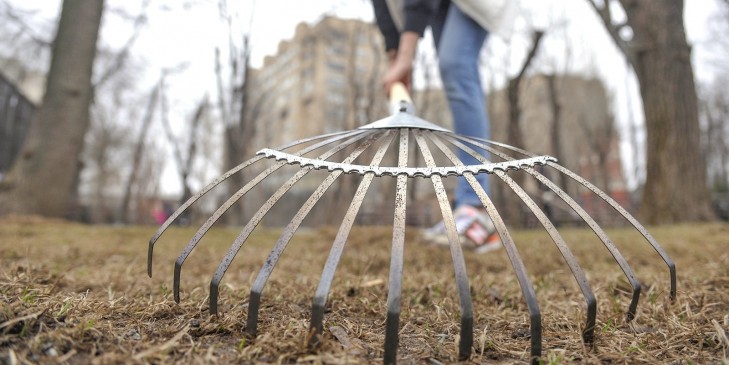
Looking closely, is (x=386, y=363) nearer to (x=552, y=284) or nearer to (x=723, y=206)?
(x=552, y=284)

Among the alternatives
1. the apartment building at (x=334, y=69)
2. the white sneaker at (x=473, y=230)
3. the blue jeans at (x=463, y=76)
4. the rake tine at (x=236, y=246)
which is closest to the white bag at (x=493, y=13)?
the blue jeans at (x=463, y=76)

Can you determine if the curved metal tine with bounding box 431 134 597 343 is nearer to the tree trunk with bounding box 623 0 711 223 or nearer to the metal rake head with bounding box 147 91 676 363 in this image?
the metal rake head with bounding box 147 91 676 363

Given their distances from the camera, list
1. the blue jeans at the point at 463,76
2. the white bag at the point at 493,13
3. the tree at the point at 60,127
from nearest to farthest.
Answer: the white bag at the point at 493,13 < the blue jeans at the point at 463,76 < the tree at the point at 60,127

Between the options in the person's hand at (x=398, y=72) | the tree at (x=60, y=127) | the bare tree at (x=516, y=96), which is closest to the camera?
the person's hand at (x=398, y=72)

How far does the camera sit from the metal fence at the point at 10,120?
33.3ft

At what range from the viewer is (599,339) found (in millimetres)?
963

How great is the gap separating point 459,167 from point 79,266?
1778mm

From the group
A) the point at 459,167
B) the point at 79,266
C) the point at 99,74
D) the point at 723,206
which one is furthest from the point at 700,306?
the point at 723,206

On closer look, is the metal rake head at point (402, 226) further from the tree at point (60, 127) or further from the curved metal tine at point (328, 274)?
the tree at point (60, 127)

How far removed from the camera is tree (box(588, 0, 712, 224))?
16.6ft

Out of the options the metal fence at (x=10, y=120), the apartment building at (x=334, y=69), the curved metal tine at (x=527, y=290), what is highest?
the apartment building at (x=334, y=69)

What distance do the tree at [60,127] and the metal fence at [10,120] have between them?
20.8ft

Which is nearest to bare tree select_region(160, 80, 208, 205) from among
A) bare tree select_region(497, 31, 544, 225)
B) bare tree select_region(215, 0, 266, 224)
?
bare tree select_region(215, 0, 266, 224)

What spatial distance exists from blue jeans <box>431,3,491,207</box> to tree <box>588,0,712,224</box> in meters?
3.75
